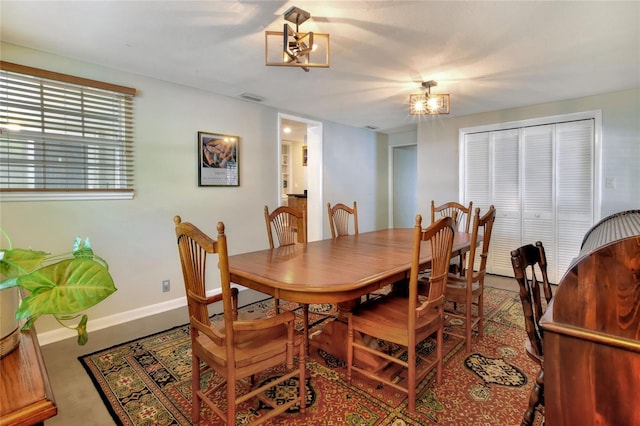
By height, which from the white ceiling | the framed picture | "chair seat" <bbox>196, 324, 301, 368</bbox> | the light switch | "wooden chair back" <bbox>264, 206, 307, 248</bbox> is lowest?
"chair seat" <bbox>196, 324, 301, 368</bbox>

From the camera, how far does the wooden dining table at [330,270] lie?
58.6 inches

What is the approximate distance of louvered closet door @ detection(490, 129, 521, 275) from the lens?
419 cm

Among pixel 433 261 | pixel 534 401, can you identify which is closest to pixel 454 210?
pixel 433 261

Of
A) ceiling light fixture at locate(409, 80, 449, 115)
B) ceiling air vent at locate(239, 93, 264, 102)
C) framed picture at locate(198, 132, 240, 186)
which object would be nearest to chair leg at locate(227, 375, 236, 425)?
framed picture at locate(198, 132, 240, 186)

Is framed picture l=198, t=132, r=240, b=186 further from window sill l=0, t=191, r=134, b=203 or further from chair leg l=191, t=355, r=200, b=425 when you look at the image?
chair leg l=191, t=355, r=200, b=425

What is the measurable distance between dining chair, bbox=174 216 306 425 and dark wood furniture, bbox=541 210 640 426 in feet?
3.49

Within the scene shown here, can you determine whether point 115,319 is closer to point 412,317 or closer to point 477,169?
point 412,317

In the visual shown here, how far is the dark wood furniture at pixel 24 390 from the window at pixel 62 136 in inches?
90.1

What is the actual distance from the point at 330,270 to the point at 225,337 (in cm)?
64

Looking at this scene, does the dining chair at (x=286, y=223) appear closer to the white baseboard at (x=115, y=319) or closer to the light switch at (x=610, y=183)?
the white baseboard at (x=115, y=319)

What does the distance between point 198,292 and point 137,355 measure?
1.29m

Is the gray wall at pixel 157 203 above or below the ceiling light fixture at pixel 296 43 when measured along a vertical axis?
below

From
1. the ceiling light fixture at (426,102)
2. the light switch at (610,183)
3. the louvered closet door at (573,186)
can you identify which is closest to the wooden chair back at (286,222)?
the ceiling light fixture at (426,102)

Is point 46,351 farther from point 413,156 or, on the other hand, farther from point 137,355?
point 413,156
